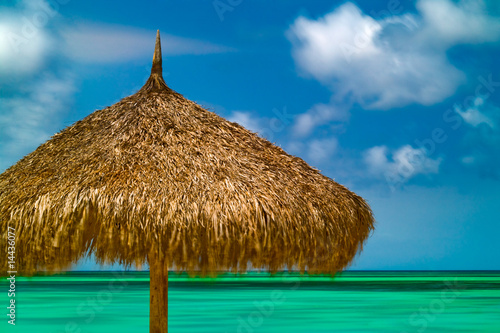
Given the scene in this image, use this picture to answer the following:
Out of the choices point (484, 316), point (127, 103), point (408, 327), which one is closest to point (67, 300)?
point (408, 327)

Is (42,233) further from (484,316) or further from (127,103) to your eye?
(484,316)

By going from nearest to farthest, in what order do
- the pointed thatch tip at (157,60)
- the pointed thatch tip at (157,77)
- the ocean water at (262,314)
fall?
the pointed thatch tip at (157,77), the pointed thatch tip at (157,60), the ocean water at (262,314)

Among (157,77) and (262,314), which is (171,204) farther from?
(262,314)

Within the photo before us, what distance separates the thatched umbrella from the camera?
142 inches

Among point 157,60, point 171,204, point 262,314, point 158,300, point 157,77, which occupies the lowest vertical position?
point 158,300

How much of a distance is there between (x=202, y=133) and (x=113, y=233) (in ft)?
3.68

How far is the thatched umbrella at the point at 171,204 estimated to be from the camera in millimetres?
3619

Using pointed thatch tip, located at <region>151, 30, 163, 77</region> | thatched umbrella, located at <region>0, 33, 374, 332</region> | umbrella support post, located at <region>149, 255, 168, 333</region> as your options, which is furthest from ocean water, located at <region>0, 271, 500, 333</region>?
thatched umbrella, located at <region>0, 33, 374, 332</region>

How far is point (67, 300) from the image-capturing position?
22016 mm

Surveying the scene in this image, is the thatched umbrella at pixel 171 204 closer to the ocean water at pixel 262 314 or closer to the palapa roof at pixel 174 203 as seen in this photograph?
the palapa roof at pixel 174 203

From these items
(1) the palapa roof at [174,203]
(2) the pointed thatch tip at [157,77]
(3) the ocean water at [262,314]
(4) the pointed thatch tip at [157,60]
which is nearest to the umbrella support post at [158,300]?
(1) the palapa roof at [174,203]

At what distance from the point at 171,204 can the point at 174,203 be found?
0.02 m

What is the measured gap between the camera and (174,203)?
11.9 ft

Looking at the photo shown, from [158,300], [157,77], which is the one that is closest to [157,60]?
[157,77]
